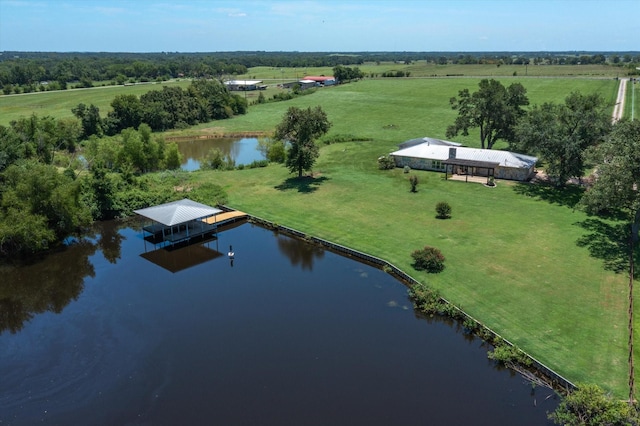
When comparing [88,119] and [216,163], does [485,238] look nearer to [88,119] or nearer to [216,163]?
[216,163]

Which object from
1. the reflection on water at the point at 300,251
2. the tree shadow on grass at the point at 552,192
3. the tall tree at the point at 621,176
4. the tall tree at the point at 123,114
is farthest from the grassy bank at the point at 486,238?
the tall tree at the point at 123,114

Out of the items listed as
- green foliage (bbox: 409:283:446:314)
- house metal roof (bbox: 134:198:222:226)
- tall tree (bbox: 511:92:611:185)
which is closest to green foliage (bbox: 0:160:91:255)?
house metal roof (bbox: 134:198:222:226)

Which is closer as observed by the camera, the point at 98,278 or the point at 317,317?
the point at 317,317

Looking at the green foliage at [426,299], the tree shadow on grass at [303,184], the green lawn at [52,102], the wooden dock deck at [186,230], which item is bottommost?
the green foliage at [426,299]

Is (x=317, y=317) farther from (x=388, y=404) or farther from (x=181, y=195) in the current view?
(x=181, y=195)

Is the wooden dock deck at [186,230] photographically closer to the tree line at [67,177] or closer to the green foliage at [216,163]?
the tree line at [67,177]

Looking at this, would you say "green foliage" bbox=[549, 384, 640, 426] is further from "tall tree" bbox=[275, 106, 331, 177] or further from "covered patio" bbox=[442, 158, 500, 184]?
"tall tree" bbox=[275, 106, 331, 177]

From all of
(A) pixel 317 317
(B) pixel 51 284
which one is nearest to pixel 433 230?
(A) pixel 317 317
